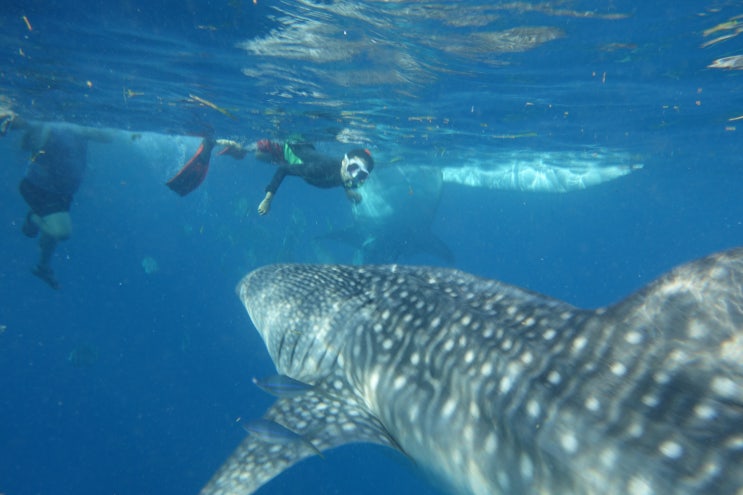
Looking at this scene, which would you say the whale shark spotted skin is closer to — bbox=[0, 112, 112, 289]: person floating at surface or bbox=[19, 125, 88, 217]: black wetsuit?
bbox=[0, 112, 112, 289]: person floating at surface

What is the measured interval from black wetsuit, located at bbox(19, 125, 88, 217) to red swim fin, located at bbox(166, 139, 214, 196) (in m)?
3.48

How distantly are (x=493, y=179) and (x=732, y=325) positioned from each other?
28.8m

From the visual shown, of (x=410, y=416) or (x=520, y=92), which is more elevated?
(x=520, y=92)

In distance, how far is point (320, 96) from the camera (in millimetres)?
14117

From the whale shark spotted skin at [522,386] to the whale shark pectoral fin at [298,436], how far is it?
0.01 metres

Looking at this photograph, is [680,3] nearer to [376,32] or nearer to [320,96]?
[376,32]

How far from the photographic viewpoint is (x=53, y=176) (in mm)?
13250

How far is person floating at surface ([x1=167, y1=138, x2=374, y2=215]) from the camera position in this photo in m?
9.87

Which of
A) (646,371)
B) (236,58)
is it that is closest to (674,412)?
(646,371)

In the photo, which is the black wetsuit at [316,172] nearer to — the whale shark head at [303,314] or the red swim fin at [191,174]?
the red swim fin at [191,174]

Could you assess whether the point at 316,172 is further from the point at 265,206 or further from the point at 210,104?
the point at 210,104

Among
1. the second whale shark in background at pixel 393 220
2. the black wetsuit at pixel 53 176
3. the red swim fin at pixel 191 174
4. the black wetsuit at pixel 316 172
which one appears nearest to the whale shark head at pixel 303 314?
the black wetsuit at pixel 316 172

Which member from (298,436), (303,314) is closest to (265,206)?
(303,314)

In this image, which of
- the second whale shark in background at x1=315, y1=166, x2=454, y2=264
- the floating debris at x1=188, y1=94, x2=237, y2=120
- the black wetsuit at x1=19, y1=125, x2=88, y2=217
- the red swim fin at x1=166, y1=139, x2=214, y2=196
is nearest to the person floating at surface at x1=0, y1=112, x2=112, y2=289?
the black wetsuit at x1=19, y1=125, x2=88, y2=217
